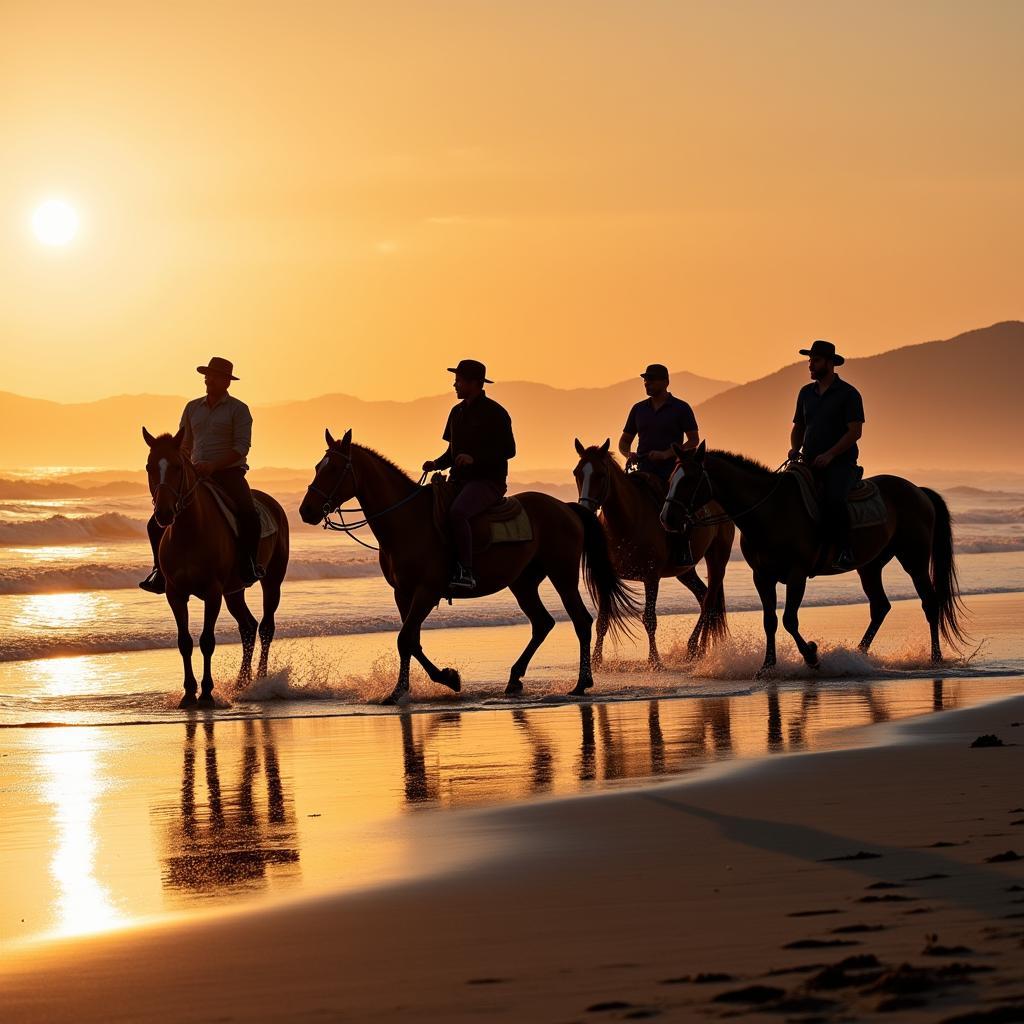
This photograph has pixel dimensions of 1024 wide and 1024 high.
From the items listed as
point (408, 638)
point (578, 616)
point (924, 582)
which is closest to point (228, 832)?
point (408, 638)

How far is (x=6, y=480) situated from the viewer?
3300 inches

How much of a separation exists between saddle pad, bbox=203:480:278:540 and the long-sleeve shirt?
0.27 metres

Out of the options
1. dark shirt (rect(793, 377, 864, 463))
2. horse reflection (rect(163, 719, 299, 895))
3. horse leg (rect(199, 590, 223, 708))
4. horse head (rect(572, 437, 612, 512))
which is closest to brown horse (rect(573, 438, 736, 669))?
horse head (rect(572, 437, 612, 512))

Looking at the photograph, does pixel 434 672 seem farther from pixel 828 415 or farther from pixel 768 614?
pixel 828 415

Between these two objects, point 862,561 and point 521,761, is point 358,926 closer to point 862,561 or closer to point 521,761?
point 521,761

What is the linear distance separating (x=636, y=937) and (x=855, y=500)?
10.5 metres

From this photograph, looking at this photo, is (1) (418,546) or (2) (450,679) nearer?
(1) (418,546)

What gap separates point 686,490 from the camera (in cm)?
1432

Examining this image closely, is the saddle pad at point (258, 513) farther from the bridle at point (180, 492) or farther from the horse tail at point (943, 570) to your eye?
the horse tail at point (943, 570)

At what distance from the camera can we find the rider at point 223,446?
47.2 ft

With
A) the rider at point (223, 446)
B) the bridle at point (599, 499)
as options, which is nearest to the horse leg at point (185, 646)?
the rider at point (223, 446)

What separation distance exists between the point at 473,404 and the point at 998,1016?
976 cm

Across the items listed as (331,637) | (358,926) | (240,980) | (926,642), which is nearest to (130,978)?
(240,980)

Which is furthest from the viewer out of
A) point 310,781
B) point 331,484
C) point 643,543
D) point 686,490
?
point 643,543
